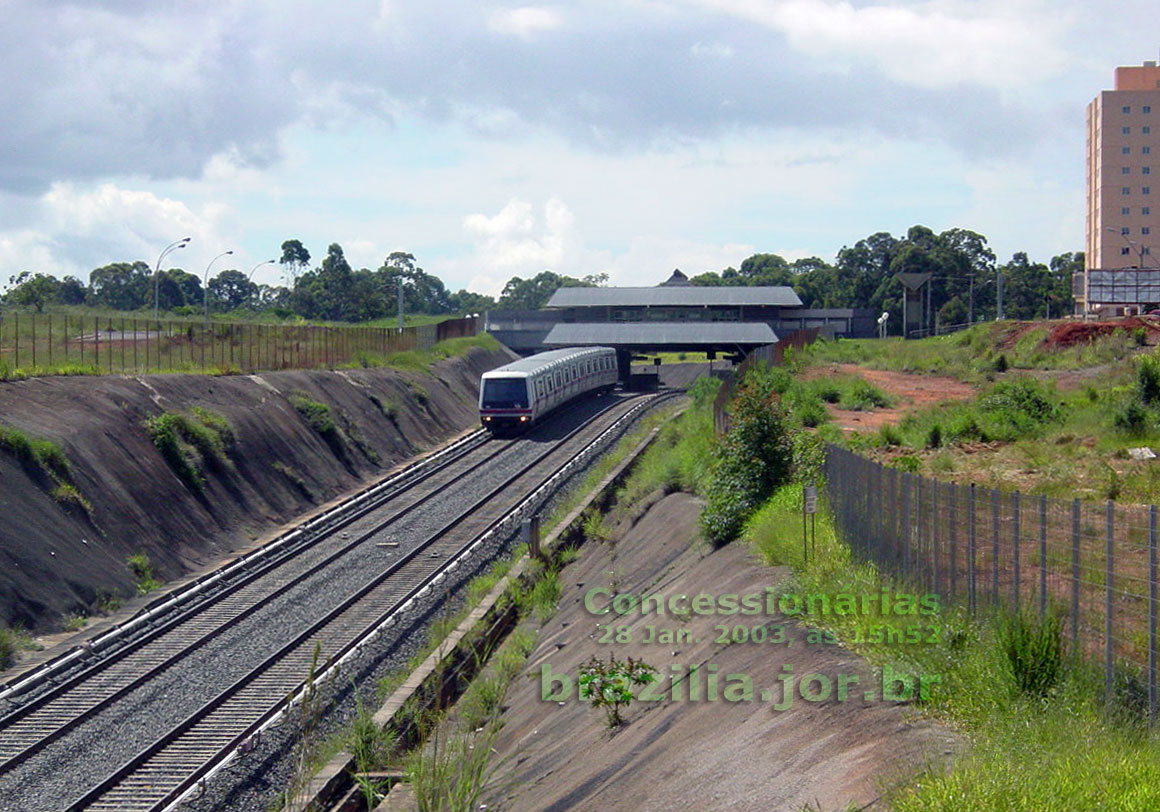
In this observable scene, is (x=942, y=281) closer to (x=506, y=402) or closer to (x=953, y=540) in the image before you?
(x=506, y=402)

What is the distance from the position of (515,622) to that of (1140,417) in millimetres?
13074

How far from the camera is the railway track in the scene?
14.9 meters

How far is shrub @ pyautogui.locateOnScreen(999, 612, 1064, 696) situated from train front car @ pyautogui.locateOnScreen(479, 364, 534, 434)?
126 feet

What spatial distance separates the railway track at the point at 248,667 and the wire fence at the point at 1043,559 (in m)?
5.93

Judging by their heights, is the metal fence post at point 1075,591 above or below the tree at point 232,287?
below

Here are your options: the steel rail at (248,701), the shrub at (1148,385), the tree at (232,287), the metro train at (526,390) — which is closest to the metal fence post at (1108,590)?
the steel rail at (248,701)

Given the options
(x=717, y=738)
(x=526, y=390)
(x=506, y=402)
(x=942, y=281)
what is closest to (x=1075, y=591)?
(x=717, y=738)

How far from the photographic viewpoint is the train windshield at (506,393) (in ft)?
156

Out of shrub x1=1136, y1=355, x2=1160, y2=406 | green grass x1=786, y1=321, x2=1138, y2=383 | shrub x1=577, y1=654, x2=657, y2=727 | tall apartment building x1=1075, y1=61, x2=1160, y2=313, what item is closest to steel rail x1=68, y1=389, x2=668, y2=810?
shrub x1=577, y1=654, x2=657, y2=727

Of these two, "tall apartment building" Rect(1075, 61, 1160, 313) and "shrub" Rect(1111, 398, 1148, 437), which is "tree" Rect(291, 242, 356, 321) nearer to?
"tall apartment building" Rect(1075, 61, 1160, 313)

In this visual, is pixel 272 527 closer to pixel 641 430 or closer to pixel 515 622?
pixel 515 622

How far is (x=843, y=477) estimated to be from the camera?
55.4 ft

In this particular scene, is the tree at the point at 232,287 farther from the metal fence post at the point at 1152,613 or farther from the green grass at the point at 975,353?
the metal fence post at the point at 1152,613

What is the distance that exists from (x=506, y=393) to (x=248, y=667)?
29.2m
